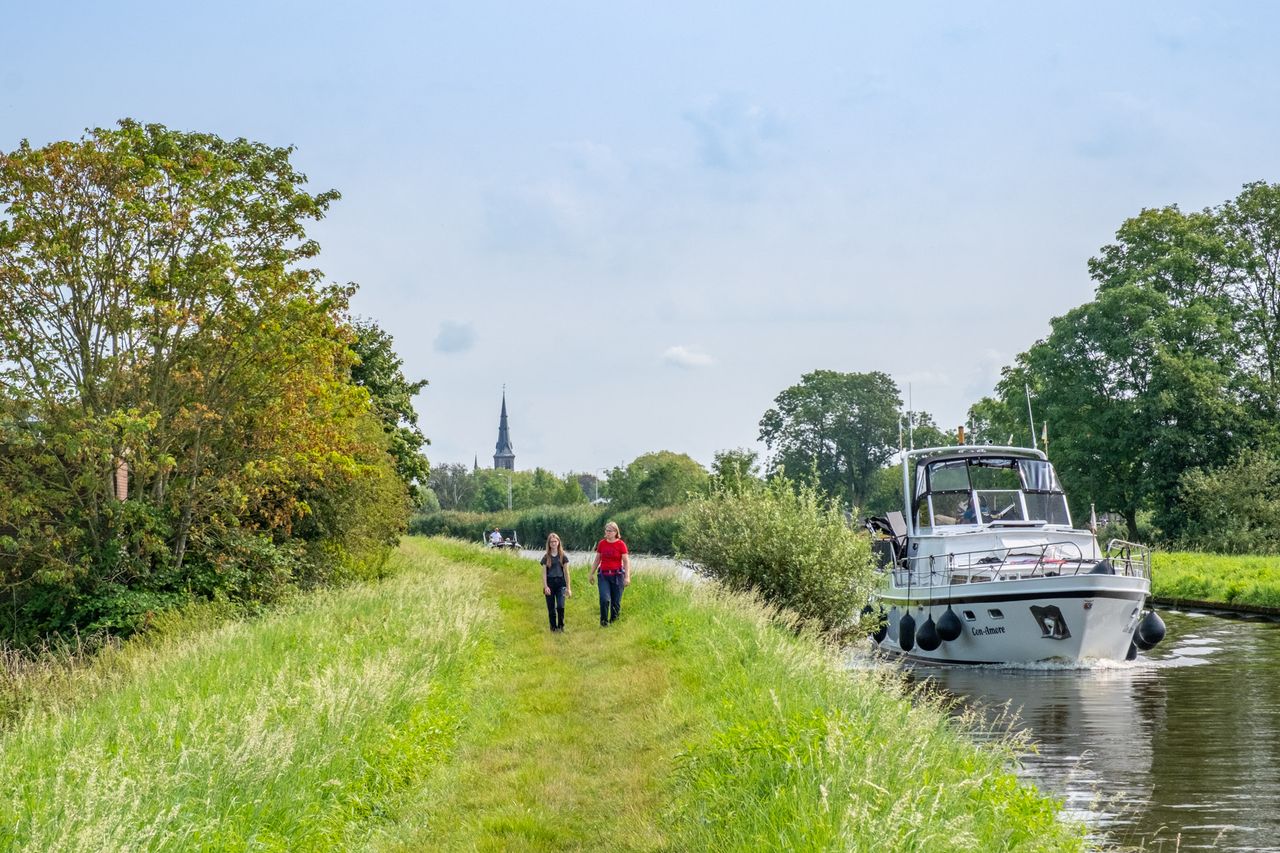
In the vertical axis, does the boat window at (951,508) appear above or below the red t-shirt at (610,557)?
above

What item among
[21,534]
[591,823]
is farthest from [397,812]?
[21,534]

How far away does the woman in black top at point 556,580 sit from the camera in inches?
770

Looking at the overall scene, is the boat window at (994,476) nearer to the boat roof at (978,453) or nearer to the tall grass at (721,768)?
the boat roof at (978,453)

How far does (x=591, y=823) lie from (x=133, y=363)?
18789mm

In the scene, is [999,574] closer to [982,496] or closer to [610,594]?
[982,496]

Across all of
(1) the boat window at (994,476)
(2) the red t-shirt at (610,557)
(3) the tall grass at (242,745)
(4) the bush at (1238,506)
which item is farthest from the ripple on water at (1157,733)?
(4) the bush at (1238,506)

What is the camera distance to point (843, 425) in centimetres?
10306

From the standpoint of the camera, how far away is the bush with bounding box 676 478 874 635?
71.8ft

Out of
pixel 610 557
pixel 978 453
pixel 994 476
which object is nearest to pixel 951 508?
pixel 978 453

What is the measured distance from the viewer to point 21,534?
22641 millimetres

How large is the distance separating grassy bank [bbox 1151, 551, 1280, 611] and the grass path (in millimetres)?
21560

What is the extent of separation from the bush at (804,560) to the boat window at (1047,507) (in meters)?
4.86

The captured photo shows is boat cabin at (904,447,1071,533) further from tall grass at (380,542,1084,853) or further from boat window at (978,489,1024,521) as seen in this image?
tall grass at (380,542,1084,853)

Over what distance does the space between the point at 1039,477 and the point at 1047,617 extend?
4895 mm
